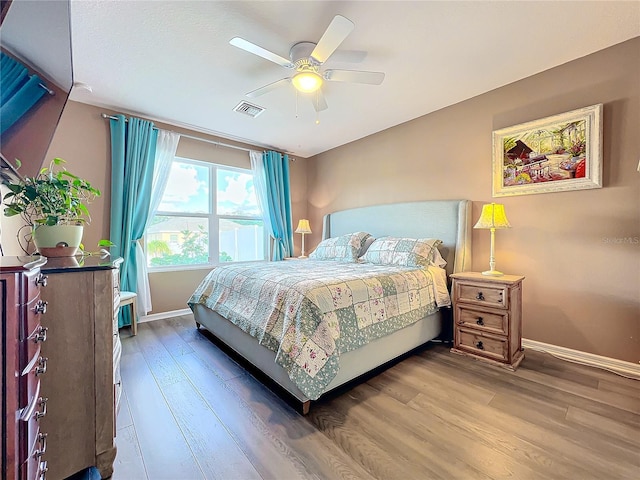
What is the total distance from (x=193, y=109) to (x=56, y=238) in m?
2.29

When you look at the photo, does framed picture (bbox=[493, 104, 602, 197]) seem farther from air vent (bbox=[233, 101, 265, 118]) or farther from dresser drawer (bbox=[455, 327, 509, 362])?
air vent (bbox=[233, 101, 265, 118])

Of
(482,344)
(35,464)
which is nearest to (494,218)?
(482,344)

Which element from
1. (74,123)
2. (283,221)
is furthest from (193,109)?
(283,221)

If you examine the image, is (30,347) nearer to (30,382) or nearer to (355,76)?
(30,382)

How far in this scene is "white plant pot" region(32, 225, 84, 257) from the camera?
1.48m

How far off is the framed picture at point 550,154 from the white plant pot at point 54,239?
3.51 m

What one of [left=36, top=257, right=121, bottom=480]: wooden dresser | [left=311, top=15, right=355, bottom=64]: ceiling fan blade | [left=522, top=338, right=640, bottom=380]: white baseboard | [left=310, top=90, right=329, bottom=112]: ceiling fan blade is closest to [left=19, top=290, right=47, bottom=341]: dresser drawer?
[left=36, top=257, right=121, bottom=480]: wooden dresser

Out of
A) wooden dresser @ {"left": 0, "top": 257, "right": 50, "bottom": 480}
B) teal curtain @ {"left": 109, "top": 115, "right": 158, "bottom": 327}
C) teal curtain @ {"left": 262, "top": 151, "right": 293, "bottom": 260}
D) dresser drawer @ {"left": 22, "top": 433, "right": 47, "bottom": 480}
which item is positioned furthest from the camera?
teal curtain @ {"left": 262, "top": 151, "right": 293, "bottom": 260}

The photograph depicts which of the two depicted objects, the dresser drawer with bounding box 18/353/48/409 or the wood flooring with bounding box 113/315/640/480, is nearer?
the dresser drawer with bounding box 18/353/48/409

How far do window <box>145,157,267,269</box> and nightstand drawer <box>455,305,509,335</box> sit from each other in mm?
3183

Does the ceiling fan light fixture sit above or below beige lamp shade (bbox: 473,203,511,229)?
above

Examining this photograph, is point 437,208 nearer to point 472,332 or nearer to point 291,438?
point 472,332

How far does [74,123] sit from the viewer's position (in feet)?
9.93

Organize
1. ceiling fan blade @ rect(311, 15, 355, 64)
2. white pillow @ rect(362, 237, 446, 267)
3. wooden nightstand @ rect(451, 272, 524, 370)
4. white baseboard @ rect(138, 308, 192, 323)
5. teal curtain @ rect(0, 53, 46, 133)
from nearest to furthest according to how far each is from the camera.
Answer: teal curtain @ rect(0, 53, 46, 133) → ceiling fan blade @ rect(311, 15, 355, 64) → wooden nightstand @ rect(451, 272, 524, 370) → white pillow @ rect(362, 237, 446, 267) → white baseboard @ rect(138, 308, 192, 323)
